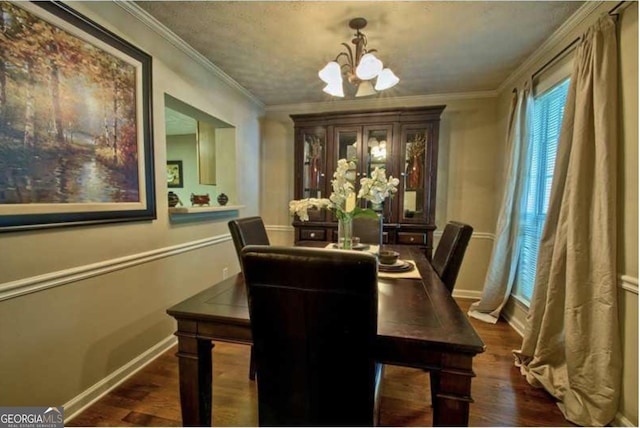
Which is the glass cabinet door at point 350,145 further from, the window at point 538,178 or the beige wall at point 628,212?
the beige wall at point 628,212

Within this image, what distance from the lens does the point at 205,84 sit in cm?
259

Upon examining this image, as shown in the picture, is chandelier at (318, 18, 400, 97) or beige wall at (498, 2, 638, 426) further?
chandelier at (318, 18, 400, 97)

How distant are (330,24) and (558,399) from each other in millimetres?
2705

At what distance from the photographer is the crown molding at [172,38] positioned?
1794 mm

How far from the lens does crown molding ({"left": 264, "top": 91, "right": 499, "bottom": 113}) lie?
3277 millimetres

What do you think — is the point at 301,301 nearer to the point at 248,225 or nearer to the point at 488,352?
the point at 248,225

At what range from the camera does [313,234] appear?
3.45 metres

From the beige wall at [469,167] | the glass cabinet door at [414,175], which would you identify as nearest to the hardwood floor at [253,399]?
the beige wall at [469,167]

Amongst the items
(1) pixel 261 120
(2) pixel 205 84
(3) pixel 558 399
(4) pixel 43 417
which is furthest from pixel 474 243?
(4) pixel 43 417

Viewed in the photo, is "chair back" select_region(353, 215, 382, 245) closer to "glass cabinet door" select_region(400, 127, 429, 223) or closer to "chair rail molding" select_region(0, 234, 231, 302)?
"glass cabinet door" select_region(400, 127, 429, 223)

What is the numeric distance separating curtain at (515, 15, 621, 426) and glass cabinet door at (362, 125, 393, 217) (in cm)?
159

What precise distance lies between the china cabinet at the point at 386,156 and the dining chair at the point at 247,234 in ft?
4.85

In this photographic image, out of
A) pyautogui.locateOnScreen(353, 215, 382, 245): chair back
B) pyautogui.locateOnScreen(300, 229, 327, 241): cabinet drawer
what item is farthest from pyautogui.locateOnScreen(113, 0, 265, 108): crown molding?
pyautogui.locateOnScreen(353, 215, 382, 245): chair back

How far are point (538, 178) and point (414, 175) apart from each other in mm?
1109
